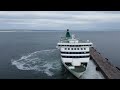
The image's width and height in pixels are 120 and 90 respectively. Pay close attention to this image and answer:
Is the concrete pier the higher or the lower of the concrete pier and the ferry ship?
the lower

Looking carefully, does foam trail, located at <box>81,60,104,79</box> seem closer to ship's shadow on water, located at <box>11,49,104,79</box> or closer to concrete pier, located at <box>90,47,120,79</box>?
ship's shadow on water, located at <box>11,49,104,79</box>

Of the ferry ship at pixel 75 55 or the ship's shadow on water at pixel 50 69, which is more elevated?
the ferry ship at pixel 75 55

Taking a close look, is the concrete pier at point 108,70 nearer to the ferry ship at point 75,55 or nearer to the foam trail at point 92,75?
the foam trail at point 92,75

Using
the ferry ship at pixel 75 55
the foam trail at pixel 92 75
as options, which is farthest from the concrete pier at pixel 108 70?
the ferry ship at pixel 75 55

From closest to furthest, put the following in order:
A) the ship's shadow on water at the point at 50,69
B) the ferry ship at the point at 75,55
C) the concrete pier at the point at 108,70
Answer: the concrete pier at the point at 108,70, the ship's shadow on water at the point at 50,69, the ferry ship at the point at 75,55

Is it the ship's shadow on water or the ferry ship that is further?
the ferry ship

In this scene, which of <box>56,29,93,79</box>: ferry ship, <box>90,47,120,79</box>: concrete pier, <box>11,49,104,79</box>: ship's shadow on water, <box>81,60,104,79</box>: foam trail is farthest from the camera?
<box>56,29,93,79</box>: ferry ship

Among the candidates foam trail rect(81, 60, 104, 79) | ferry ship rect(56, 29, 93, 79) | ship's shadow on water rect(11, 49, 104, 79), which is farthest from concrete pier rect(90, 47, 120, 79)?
ferry ship rect(56, 29, 93, 79)
